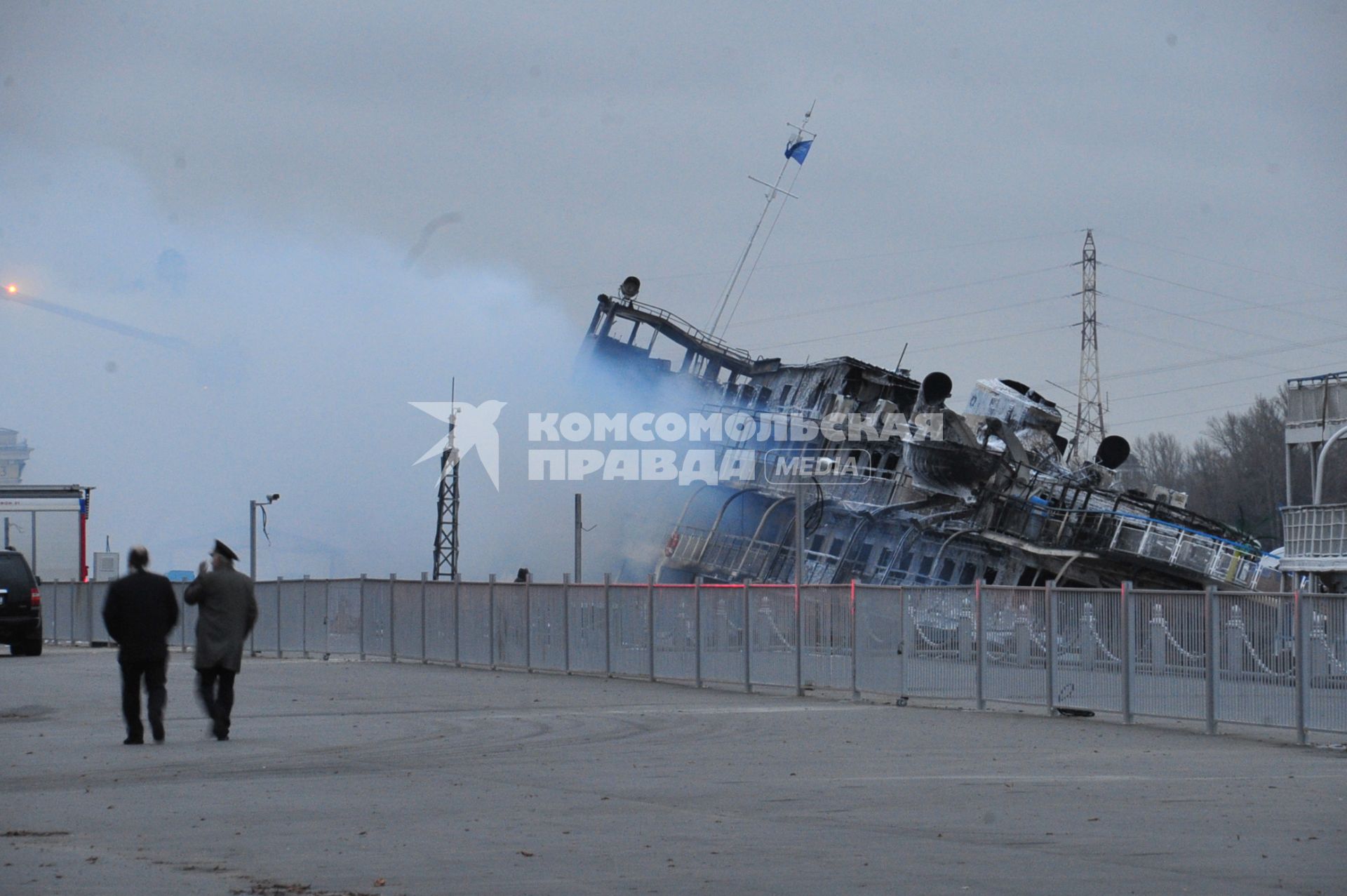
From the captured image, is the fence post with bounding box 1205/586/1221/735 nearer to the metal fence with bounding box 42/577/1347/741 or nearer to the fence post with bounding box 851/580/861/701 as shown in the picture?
the metal fence with bounding box 42/577/1347/741

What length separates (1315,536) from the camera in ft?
129

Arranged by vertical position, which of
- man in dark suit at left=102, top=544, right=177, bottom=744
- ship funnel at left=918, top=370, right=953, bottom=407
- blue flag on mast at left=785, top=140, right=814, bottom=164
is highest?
blue flag on mast at left=785, top=140, right=814, bottom=164

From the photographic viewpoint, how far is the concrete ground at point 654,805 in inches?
336

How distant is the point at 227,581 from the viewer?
16.5 metres

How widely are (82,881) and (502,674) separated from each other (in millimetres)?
20214

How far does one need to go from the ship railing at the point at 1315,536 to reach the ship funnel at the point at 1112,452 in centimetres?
1162

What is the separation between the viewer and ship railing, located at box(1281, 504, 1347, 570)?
38.1 metres

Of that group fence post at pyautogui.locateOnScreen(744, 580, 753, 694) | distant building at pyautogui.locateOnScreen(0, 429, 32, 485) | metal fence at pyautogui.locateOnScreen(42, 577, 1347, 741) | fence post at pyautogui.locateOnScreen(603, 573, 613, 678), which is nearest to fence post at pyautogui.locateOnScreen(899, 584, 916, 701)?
metal fence at pyautogui.locateOnScreen(42, 577, 1347, 741)

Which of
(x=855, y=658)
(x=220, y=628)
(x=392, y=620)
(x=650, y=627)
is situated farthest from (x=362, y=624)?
(x=220, y=628)

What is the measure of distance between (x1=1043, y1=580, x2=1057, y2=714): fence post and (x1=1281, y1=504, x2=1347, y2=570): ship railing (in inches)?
772

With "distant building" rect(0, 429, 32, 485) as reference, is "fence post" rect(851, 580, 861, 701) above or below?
below

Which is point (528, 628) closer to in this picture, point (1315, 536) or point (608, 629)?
point (608, 629)

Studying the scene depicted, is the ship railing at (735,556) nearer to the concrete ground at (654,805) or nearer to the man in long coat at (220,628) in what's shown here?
the concrete ground at (654,805)

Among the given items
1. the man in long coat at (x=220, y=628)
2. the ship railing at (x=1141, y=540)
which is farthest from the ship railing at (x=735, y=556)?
the man in long coat at (x=220, y=628)
